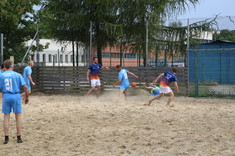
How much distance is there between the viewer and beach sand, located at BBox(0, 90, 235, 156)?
21.8ft

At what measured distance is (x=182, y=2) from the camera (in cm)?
1998

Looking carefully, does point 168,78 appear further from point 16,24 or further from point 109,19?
point 16,24

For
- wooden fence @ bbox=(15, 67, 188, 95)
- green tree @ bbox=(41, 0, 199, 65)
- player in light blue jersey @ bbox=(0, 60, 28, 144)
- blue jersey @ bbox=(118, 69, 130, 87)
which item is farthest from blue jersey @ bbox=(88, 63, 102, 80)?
player in light blue jersey @ bbox=(0, 60, 28, 144)

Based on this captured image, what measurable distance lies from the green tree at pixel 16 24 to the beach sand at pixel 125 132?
Result: 557 inches

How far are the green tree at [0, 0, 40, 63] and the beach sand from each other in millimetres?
14138

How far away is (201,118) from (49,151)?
183 inches

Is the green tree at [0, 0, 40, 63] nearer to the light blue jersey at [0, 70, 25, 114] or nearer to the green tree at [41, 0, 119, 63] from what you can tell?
the green tree at [41, 0, 119, 63]

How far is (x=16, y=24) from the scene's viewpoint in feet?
92.1

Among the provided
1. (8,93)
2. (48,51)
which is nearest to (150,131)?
(8,93)

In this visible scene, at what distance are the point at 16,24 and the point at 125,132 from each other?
21.7 m

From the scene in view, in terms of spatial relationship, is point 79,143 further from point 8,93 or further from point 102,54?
point 102,54

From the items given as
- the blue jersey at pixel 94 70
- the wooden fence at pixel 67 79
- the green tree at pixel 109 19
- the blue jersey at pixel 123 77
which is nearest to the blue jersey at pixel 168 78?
the blue jersey at pixel 123 77

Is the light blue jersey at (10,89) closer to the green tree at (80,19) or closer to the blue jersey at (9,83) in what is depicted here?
the blue jersey at (9,83)

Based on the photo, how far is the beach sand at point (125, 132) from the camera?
6645 mm
